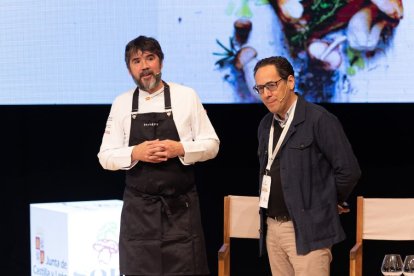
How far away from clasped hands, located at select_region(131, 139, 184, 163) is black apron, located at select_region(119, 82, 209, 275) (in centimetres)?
7

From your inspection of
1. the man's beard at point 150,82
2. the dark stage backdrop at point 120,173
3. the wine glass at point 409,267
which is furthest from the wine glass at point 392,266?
the dark stage backdrop at point 120,173

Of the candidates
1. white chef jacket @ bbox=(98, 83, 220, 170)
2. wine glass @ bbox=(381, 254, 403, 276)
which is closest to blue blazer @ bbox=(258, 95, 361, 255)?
white chef jacket @ bbox=(98, 83, 220, 170)

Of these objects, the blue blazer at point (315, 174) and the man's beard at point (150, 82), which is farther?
the man's beard at point (150, 82)

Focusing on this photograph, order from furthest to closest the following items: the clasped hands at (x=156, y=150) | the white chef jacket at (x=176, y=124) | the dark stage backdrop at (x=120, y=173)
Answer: the dark stage backdrop at (x=120, y=173) < the white chef jacket at (x=176, y=124) < the clasped hands at (x=156, y=150)

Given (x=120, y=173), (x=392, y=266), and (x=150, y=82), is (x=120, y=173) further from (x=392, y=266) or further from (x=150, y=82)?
(x=392, y=266)

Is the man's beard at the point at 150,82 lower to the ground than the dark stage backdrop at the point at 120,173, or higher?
higher

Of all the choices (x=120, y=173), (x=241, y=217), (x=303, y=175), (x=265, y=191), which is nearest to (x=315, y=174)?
(x=303, y=175)

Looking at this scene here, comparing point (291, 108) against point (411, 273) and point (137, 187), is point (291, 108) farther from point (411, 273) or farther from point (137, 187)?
point (411, 273)

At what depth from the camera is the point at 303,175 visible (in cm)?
304

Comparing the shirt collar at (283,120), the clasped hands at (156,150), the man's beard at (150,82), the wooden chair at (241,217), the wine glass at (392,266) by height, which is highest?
the man's beard at (150,82)

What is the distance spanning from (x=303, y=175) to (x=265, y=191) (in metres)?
0.17

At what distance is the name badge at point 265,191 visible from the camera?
311cm

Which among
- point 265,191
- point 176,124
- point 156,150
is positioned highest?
point 176,124

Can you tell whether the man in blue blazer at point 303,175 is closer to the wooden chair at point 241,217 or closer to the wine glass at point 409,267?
the wine glass at point 409,267
